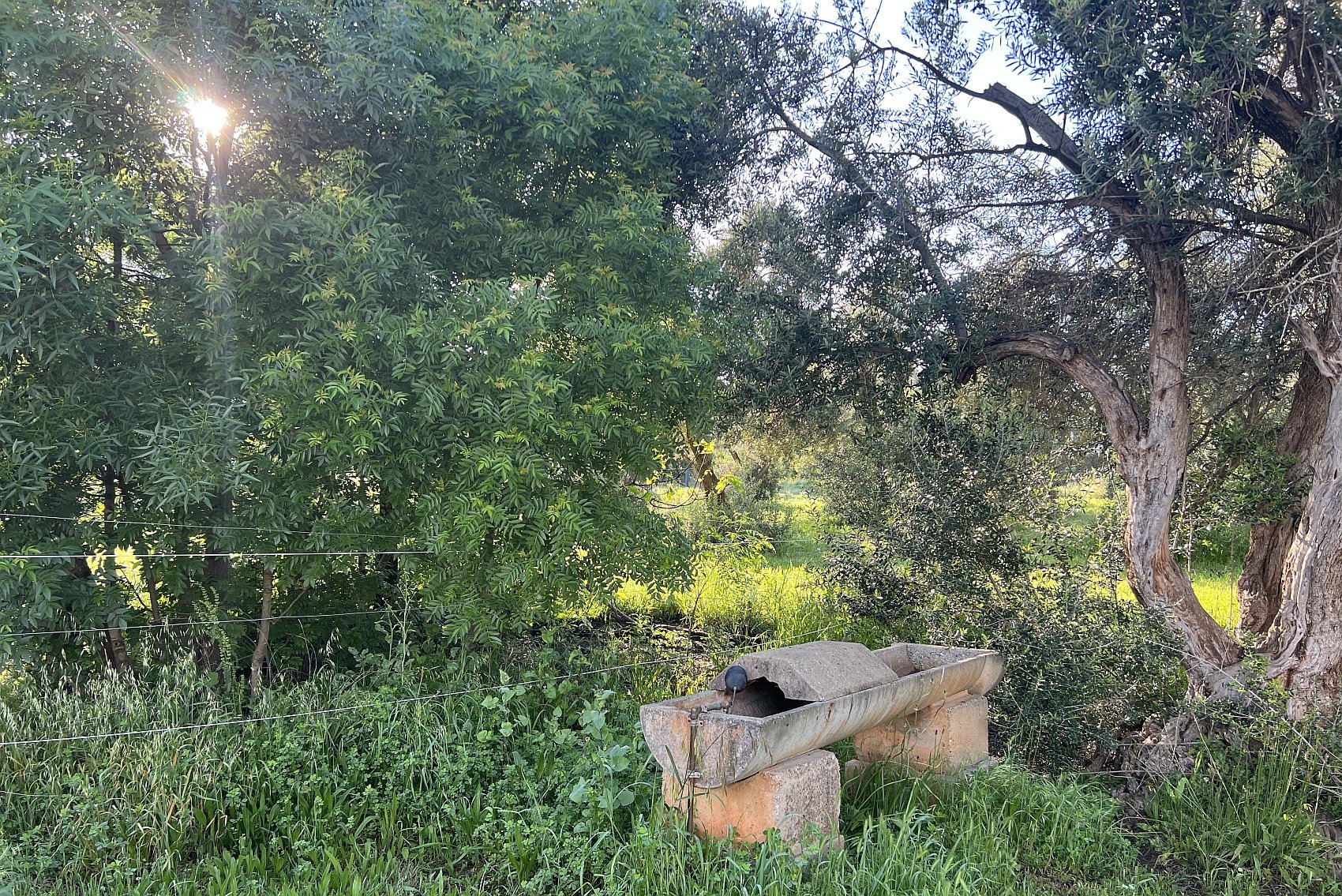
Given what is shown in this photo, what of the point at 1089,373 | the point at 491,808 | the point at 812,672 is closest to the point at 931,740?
the point at 812,672

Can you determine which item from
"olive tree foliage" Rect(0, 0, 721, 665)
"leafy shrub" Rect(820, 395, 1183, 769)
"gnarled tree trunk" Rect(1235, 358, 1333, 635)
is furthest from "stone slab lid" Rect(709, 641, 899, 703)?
"gnarled tree trunk" Rect(1235, 358, 1333, 635)

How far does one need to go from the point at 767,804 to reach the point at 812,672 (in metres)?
0.64

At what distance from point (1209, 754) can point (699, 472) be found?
6001mm

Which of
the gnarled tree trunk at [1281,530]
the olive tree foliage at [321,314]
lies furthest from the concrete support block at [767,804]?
the gnarled tree trunk at [1281,530]

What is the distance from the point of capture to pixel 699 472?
10.3 metres

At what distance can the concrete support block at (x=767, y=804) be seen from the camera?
12.1 feet

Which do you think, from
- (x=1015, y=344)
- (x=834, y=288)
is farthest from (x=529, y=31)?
(x=1015, y=344)

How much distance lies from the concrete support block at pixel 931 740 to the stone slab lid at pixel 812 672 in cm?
62

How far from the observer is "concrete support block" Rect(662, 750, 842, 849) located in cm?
368

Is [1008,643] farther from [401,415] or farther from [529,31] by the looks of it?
[529,31]

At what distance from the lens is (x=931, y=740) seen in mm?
4883

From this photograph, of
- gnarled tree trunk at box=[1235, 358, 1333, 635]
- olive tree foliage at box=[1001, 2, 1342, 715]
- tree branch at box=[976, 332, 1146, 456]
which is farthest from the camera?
tree branch at box=[976, 332, 1146, 456]

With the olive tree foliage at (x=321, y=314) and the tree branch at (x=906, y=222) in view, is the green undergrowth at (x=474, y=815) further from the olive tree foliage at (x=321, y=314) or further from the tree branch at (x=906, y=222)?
the tree branch at (x=906, y=222)

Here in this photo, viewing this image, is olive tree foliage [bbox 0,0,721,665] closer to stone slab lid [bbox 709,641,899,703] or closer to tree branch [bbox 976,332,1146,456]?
stone slab lid [bbox 709,641,899,703]
